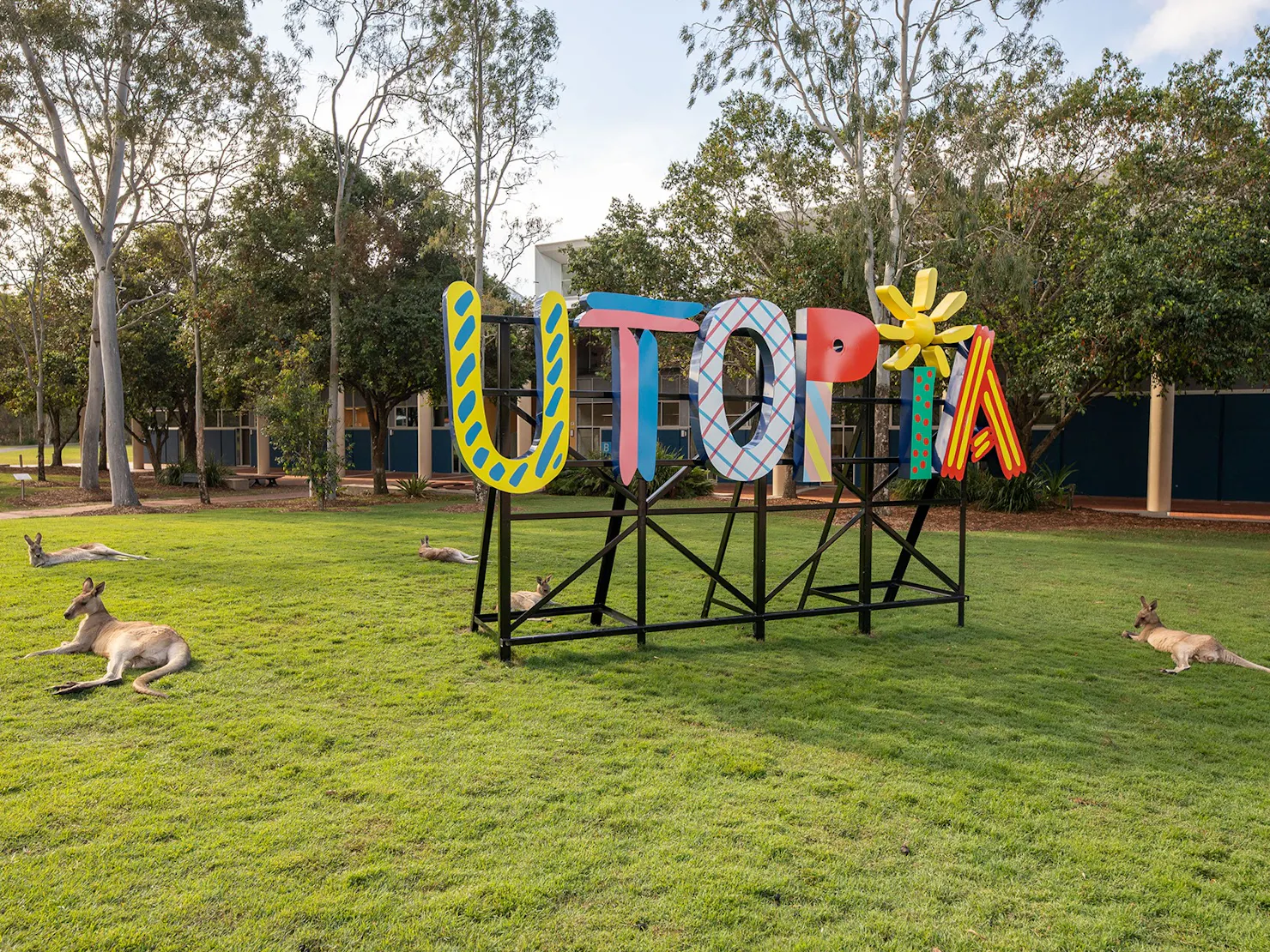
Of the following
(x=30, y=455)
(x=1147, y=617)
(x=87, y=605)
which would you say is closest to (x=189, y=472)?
(x=87, y=605)

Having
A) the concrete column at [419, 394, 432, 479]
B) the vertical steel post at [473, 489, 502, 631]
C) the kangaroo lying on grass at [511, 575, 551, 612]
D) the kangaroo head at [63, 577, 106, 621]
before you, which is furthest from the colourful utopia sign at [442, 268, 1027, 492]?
the concrete column at [419, 394, 432, 479]

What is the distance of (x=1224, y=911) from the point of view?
3402mm

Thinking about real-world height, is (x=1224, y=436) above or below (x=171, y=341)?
below

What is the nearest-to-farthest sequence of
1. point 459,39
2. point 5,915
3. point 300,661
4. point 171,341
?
point 5,915 → point 300,661 → point 459,39 → point 171,341

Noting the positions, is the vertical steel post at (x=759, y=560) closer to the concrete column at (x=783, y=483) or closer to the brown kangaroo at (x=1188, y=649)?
the brown kangaroo at (x=1188, y=649)

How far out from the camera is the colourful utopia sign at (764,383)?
6.25 meters

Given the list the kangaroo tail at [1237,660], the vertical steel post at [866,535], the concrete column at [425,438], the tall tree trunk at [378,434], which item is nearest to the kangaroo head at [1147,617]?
the kangaroo tail at [1237,660]

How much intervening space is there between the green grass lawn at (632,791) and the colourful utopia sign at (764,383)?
1.72 metres

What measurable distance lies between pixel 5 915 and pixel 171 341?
30488 millimetres

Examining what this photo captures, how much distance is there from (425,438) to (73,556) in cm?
2335

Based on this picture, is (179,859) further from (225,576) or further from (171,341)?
(171,341)

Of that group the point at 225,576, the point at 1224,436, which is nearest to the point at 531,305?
the point at 225,576

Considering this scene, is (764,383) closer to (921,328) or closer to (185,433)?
(921,328)

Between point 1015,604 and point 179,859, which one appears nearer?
point 179,859
